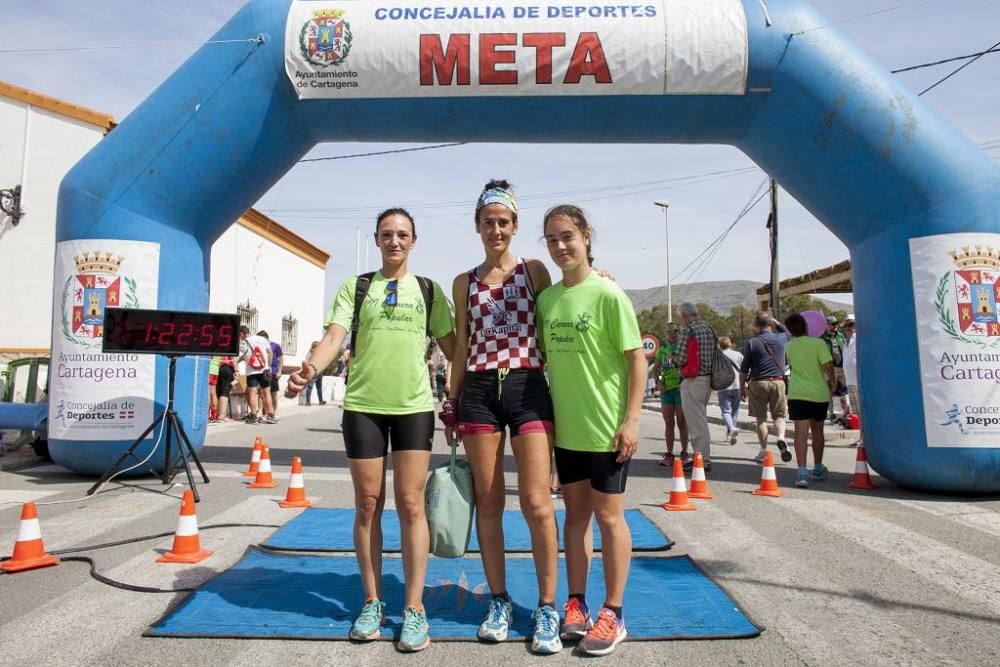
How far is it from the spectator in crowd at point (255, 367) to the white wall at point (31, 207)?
4.68m

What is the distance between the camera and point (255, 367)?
15.1 metres

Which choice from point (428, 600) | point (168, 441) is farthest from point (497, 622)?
point (168, 441)

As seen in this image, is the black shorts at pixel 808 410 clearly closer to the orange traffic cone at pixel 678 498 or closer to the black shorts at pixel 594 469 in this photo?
the orange traffic cone at pixel 678 498

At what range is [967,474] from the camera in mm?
6695

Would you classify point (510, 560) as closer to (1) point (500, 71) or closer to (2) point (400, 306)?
(2) point (400, 306)

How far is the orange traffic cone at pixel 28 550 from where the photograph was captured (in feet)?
14.3

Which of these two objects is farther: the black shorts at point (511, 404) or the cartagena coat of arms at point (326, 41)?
the cartagena coat of arms at point (326, 41)

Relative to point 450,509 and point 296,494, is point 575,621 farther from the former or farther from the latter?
point 296,494

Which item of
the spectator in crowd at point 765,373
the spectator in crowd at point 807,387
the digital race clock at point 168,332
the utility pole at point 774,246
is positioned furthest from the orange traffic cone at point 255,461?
the utility pole at point 774,246

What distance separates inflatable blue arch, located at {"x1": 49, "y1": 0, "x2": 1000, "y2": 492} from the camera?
684 cm

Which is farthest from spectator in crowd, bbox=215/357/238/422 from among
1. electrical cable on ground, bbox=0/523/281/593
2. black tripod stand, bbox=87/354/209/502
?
electrical cable on ground, bbox=0/523/281/593

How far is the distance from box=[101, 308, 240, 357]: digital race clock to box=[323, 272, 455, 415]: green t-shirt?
403 centimetres

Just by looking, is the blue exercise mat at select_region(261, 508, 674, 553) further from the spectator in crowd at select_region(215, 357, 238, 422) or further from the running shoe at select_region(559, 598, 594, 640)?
the spectator in crowd at select_region(215, 357, 238, 422)

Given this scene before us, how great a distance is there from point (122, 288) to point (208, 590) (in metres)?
4.68
